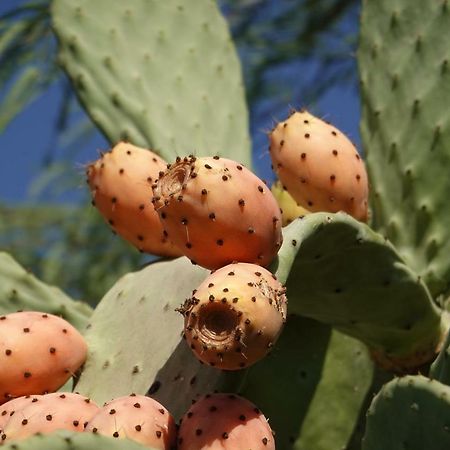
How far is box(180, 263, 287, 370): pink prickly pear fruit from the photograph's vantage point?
1381mm

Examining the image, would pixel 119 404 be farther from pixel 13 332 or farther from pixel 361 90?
pixel 361 90

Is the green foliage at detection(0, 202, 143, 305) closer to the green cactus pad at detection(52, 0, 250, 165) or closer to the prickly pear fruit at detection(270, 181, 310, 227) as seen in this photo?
the green cactus pad at detection(52, 0, 250, 165)

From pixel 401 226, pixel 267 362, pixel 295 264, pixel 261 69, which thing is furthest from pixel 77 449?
pixel 261 69

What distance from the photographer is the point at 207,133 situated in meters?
2.30

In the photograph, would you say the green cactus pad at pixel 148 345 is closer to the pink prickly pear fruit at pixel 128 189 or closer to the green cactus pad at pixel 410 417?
the pink prickly pear fruit at pixel 128 189

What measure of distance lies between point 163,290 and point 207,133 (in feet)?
1.74

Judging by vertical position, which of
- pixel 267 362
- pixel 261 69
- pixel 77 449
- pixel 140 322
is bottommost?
pixel 261 69

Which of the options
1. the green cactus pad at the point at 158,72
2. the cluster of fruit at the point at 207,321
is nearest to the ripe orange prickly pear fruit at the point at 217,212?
the cluster of fruit at the point at 207,321

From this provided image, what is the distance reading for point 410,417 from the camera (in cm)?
144

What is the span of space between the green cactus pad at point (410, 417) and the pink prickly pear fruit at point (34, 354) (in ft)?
1.51

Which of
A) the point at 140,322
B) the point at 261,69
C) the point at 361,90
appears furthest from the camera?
the point at 261,69

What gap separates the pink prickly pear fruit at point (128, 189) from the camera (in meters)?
1.92

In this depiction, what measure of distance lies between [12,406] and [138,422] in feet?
0.74

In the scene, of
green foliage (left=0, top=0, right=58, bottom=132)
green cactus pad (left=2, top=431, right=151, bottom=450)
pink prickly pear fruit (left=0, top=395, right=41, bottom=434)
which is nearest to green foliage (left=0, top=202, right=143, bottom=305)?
green foliage (left=0, top=0, right=58, bottom=132)
